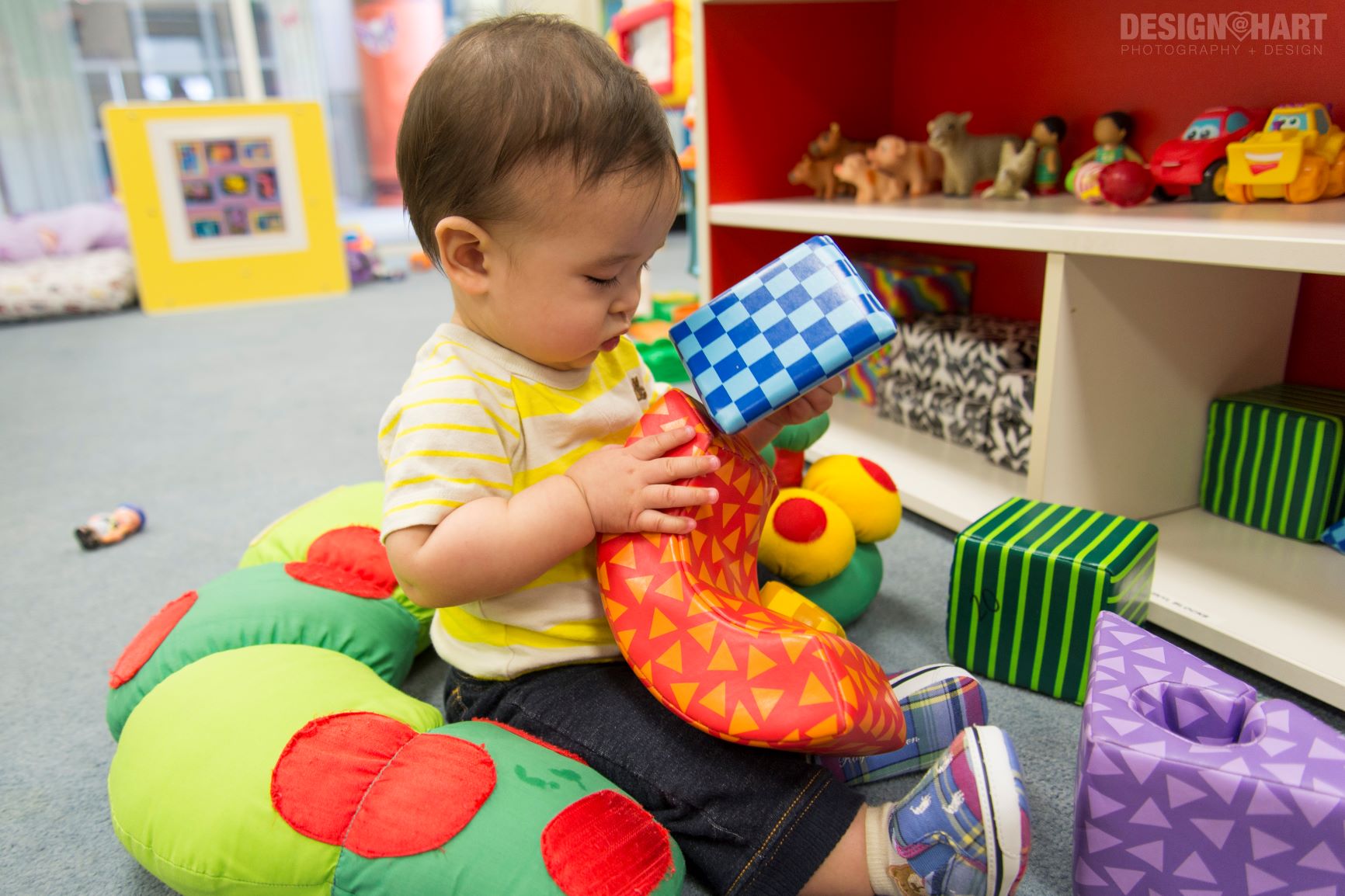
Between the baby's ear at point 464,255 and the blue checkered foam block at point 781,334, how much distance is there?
15 centimetres

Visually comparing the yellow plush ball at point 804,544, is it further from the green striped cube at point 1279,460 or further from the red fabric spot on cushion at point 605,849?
the green striped cube at point 1279,460

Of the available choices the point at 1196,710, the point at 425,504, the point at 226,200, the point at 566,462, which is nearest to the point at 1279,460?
the point at 1196,710

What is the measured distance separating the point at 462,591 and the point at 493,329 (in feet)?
0.58

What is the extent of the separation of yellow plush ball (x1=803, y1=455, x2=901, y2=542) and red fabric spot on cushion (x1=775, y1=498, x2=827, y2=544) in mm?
70

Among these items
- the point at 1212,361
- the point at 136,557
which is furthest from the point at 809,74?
the point at 136,557

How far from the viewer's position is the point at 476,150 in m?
0.56

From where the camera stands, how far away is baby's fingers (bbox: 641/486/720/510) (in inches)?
23.5

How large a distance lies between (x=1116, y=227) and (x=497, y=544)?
634 mm

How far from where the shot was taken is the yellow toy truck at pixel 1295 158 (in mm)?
926

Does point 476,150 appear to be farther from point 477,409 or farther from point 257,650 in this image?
point 257,650

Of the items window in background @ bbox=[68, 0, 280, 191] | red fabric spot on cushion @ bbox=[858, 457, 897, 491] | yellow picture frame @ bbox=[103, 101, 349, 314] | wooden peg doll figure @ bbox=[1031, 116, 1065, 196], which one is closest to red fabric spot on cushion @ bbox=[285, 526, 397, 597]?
red fabric spot on cushion @ bbox=[858, 457, 897, 491]

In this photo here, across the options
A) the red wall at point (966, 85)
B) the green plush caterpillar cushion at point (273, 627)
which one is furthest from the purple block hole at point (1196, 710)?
the red wall at point (966, 85)

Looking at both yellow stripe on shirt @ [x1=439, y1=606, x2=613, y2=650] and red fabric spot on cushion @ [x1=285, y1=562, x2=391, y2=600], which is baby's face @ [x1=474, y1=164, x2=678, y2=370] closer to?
yellow stripe on shirt @ [x1=439, y1=606, x2=613, y2=650]

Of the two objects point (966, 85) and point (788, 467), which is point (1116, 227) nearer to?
point (788, 467)
